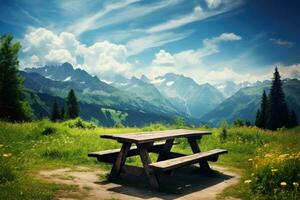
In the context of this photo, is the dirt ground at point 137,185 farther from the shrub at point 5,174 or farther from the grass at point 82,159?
the shrub at point 5,174

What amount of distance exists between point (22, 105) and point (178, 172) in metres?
43.8

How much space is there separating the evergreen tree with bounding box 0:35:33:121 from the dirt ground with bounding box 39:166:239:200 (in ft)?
137

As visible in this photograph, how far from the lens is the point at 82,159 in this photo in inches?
454

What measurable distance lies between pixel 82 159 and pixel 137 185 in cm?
352

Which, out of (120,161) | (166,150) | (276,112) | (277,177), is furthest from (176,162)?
(276,112)

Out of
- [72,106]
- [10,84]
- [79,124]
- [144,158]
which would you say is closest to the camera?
[144,158]

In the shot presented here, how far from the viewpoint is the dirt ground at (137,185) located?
24.7ft

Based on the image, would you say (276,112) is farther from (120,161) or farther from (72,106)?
(120,161)

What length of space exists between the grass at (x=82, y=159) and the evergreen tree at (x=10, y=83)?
29.3 m

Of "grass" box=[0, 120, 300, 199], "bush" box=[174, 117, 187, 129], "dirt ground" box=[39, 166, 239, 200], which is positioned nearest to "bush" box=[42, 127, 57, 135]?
"grass" box=[0, 120, 300, 199]

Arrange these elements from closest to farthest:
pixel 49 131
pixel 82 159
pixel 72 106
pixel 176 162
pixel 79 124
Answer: pixel 176 162 < pixel 82 159 < pixel 49 131 < pixel 79 124 < pixel 72 106

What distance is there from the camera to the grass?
23.5 ft

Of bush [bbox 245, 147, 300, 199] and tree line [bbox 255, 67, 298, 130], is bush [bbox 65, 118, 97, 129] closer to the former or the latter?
bush [bbox 245, 147, 300, 199]

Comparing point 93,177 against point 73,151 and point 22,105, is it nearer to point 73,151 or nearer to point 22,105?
point 73,151
